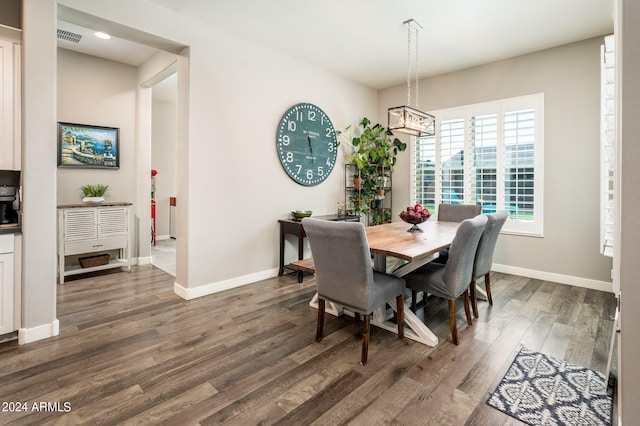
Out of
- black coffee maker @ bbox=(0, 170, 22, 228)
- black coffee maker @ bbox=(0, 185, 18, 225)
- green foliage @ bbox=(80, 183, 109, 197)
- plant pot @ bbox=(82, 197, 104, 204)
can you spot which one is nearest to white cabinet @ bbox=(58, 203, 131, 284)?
plant pot @ bbox=(82, 197, 104, 204)

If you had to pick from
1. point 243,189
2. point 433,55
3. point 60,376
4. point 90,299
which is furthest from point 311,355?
point 433,55

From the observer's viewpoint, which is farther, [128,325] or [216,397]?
[128,325]

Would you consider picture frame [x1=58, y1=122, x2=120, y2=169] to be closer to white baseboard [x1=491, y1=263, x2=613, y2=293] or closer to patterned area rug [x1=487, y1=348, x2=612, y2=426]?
patterned area rug [x1=487, y1=348, x2=612, y2=426]

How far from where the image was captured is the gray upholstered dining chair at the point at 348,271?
2.05 m

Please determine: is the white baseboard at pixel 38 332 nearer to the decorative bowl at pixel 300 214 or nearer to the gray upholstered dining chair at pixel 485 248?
the decorative bowl at pixel 300 214

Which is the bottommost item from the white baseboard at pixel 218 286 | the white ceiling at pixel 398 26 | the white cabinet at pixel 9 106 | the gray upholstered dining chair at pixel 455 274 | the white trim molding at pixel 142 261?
the white baseboard at pixel 218 286

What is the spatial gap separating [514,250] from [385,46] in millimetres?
3136

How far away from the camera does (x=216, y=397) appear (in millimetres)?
1796

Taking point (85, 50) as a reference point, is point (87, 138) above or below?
below

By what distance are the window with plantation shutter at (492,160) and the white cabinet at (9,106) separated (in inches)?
188

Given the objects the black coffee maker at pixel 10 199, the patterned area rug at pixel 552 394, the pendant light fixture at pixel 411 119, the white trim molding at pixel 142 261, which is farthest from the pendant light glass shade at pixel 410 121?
the white trim molding at pixel 142 261

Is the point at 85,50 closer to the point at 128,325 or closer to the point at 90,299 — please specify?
the point at 90,299

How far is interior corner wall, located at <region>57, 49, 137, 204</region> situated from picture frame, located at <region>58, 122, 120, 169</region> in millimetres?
73

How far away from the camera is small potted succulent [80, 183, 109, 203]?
4.20 m
